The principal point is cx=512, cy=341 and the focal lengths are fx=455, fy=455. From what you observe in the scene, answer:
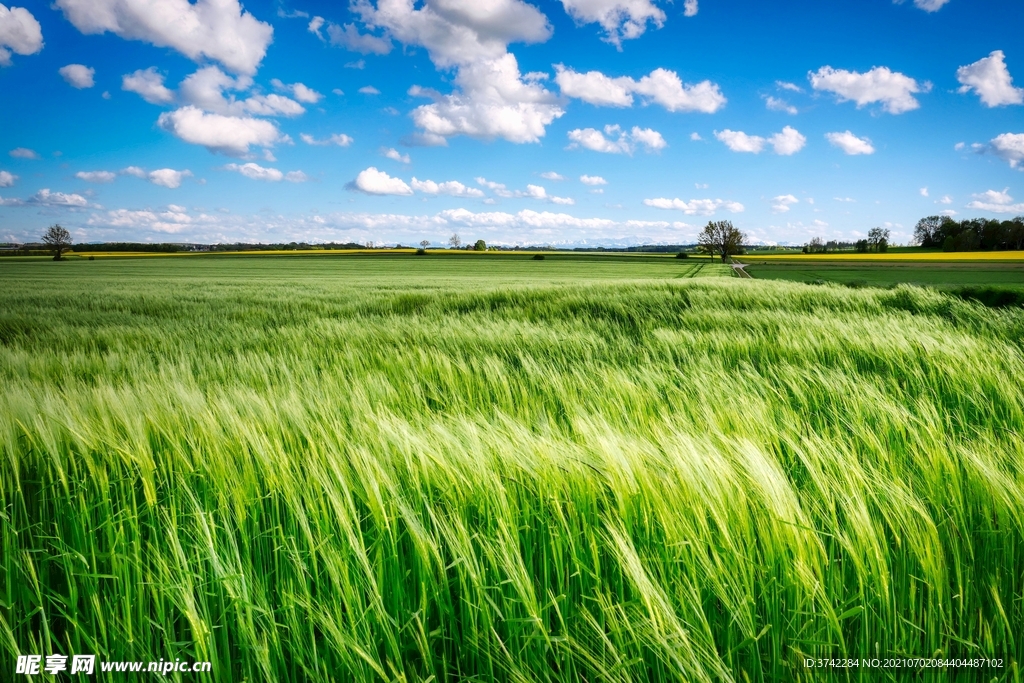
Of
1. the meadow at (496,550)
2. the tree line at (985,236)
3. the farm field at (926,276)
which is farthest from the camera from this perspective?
the tree line at (985,236)

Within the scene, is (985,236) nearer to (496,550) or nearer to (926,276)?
(926,276)

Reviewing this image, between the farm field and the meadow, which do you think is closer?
the meadow

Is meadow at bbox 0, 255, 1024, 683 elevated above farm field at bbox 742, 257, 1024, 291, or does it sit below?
below

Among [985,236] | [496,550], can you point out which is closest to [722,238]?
[985,236]

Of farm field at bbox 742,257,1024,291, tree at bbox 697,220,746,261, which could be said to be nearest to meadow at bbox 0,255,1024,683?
farm field at bbox 742,257,1024,291

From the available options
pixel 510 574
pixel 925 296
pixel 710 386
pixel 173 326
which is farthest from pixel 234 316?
pixel 925 296

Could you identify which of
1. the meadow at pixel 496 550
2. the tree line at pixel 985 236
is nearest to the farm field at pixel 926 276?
the meadow at pixel 496 550

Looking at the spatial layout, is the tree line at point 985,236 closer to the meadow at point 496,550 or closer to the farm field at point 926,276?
the farm field at point 926,276

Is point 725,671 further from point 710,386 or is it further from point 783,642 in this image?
point 710,386

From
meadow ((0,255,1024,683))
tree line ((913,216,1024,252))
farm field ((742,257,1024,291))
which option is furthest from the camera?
tree line ((913,216,1024,252))

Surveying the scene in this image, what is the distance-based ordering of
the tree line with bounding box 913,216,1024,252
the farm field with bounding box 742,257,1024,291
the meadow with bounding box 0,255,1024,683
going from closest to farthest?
1. the meadow with bounding box 0,255,1024,683
2. the farm field with bounding box 742,257,1024,291
3. the tree line with bounding box 913,216,1024,252

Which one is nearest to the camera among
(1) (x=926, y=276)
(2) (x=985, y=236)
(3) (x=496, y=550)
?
(3) (x=496, y=550)

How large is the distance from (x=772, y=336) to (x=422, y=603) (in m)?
3.85

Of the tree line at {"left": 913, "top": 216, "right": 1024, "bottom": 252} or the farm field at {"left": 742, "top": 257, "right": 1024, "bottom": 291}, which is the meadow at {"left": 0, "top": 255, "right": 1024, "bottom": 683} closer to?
the farm field at {"left": 742, "top": 257, "right": 1024, "bottom": 291}
